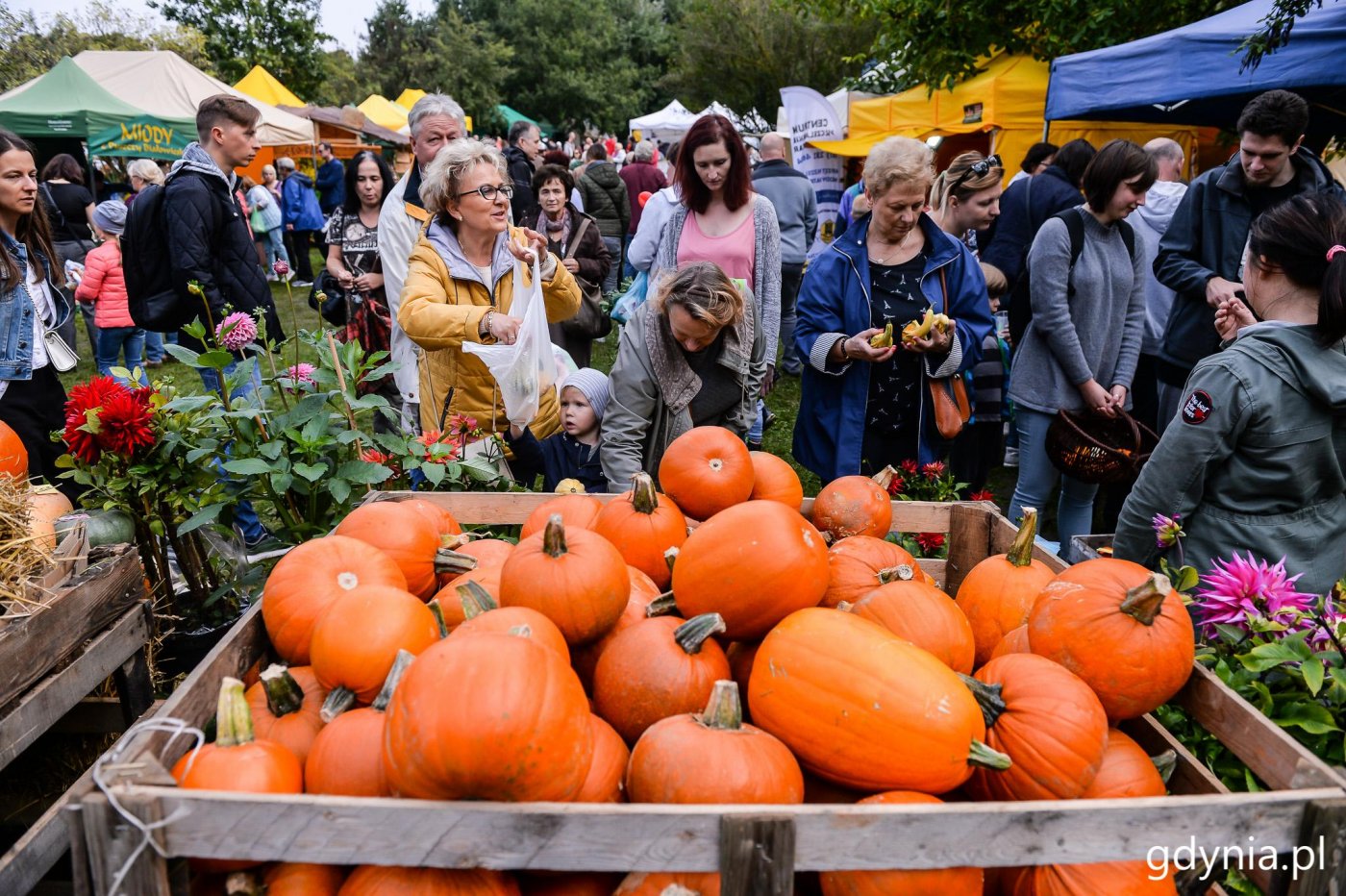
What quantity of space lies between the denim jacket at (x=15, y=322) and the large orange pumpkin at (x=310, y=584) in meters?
2.84

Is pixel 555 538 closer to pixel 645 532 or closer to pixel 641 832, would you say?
pixel 645 532

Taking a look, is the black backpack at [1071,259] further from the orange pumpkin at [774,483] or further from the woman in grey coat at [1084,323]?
the orange pumpkin at [774,483]

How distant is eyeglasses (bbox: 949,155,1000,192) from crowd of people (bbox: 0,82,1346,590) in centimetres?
1

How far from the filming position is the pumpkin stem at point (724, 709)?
4.88ft

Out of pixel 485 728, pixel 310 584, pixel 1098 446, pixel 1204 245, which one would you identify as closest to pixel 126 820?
pixel 485 728

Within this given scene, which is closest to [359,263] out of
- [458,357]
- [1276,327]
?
[458,357]

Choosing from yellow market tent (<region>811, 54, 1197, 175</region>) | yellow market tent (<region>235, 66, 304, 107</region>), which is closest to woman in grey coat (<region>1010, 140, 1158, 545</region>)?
yellow market tent (<region>811, 54, 1197, 175</region>)

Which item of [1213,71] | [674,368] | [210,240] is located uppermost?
[1213,71]

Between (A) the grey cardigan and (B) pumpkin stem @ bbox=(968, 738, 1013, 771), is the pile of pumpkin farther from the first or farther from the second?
(A) the grey cardigan

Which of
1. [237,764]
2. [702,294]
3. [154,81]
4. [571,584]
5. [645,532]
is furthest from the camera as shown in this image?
[154,81]

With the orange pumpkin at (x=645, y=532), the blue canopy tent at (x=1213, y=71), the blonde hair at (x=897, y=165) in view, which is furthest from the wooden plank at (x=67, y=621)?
the blue canopy tent at (x=1213, y=71)

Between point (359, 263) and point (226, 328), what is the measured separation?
3563 millimetres

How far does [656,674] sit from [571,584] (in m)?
0.25

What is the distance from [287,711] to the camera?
167 centimetres
